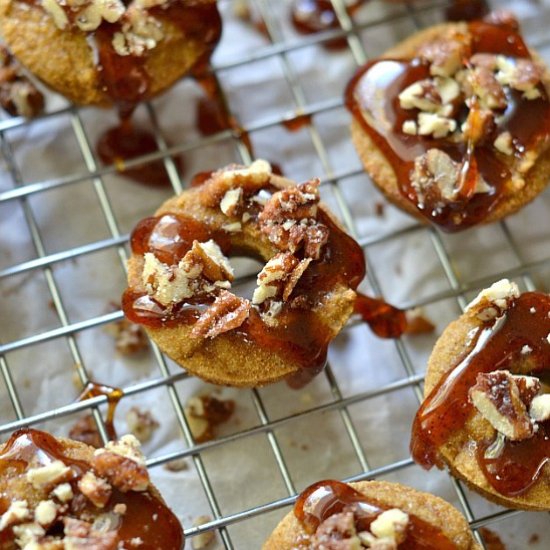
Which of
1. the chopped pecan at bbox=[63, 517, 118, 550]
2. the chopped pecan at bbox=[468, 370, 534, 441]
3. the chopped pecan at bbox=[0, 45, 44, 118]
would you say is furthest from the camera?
the chopped pecan at bbox=[0, 45, 44, 118]

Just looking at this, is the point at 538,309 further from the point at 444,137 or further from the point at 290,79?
the point at 290,79

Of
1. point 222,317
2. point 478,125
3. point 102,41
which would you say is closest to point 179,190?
point 102,41

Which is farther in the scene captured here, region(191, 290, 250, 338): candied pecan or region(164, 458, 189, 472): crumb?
region(164, 458, 189, 472): crumb

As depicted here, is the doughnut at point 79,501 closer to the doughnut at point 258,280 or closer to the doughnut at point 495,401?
the doughnut at point 258,280

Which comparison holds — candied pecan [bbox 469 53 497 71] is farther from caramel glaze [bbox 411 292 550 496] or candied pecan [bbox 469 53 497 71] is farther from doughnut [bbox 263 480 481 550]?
doughnut [bbox 263 480 481 550]

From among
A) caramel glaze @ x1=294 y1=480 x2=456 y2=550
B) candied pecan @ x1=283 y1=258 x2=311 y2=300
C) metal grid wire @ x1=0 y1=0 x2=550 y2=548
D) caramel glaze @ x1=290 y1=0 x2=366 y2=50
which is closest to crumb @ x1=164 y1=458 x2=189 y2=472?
metal grid wire @ x1=0 y1=0 x2=550 y2=548

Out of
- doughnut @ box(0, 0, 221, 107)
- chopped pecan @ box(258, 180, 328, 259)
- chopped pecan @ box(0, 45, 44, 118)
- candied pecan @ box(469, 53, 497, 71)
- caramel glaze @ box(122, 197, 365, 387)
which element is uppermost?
doughnut @ box(0, 0, 221, 107)

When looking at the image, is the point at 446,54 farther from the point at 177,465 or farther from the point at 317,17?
the point at 177,465
